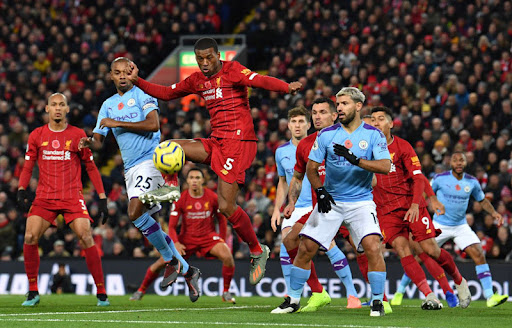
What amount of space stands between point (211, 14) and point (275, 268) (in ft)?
38.0

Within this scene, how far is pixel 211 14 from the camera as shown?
25906 mm

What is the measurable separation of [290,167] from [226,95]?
85.2 inches

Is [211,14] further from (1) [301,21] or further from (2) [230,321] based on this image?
(2) [230,321]

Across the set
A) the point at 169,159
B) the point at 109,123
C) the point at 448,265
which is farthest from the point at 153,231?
the point at 448,265

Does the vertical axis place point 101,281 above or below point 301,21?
below

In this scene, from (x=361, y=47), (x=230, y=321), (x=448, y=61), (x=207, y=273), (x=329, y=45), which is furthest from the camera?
(x=329, y=45)

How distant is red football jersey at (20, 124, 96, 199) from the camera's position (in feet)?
→ 36.6

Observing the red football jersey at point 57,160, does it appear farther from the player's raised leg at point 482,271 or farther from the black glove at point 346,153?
the player's raised leg at point 482,271

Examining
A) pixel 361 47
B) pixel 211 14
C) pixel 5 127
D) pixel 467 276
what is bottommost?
pixel 467 276

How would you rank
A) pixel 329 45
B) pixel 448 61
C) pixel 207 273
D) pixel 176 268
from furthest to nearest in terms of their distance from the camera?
1. pixel 329 45
2. pixel 448 61
3. pixel 207 273
4. pixel 176 268

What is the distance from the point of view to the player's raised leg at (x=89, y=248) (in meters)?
11.0

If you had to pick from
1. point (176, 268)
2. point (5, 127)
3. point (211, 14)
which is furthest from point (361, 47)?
point (176, 268)

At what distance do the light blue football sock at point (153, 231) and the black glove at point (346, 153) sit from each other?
3.06 meters

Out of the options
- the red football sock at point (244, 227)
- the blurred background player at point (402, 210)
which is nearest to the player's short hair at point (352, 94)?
the red football sock at point (244, 227)
